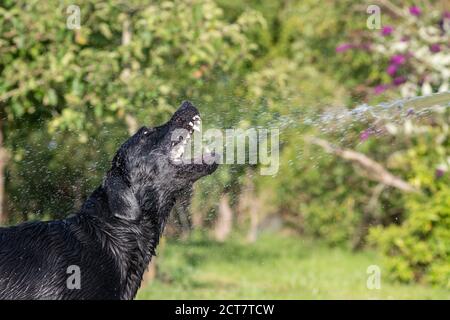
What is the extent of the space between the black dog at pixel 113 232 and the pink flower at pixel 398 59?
162 inches

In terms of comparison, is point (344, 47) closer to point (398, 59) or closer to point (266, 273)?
point (398, 59)

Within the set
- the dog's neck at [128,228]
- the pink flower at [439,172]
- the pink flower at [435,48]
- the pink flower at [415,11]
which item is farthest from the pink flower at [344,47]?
the dog's neck at [128,228]

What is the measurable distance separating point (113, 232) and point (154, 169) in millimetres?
406

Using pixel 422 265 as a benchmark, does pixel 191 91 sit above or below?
above

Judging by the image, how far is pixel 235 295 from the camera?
7484 mm

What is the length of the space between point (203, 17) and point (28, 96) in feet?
5.34

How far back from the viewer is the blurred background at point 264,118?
719cm

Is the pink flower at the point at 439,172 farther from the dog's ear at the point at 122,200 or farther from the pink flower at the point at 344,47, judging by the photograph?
the dog's ear at the point at 122,200

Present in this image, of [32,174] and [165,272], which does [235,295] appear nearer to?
[165,272]

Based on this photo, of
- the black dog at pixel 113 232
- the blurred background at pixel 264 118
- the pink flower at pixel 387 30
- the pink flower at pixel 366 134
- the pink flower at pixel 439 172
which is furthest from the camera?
the pink flower at pixel 387 30

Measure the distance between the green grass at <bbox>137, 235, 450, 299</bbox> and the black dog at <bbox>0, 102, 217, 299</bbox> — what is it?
2631 millimetres

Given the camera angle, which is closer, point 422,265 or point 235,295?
point 235,295

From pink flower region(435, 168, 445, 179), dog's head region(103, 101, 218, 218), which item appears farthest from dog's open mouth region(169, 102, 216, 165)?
pink flower region(435, 168, 445, 179)
